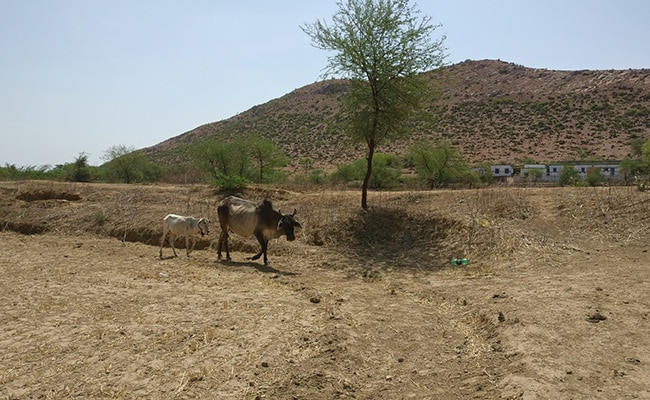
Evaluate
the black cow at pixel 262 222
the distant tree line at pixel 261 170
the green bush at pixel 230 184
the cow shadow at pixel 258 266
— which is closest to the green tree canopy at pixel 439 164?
the distant tree line at pixel 261 170

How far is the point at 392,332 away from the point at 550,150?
56.0 m

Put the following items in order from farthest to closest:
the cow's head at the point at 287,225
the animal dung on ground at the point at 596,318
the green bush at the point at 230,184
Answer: the green bush at the point at 230,184, the cow's head at the point at 287,225, the animal dung on ground at the point at 596,318

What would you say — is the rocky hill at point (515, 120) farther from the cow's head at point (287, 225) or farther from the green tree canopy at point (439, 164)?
the cow's head at point (287, 225)

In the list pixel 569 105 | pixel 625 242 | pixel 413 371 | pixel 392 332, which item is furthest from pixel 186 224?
pixel 569 105

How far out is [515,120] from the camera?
65375 mm

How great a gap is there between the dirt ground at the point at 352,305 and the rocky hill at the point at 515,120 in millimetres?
35073

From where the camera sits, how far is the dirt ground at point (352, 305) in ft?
20.3

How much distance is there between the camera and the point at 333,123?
1925 centimetres

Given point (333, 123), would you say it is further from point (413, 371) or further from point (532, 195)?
point (413, 371)

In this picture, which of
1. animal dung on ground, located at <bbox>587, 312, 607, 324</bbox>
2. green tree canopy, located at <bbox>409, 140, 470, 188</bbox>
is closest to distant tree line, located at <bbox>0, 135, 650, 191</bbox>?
green tree canopy, located at <bbox>409, 140, 470, 188</bbox>

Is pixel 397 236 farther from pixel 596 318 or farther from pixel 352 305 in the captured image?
pixel 596 318

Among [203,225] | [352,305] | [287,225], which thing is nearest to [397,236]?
[287,225]

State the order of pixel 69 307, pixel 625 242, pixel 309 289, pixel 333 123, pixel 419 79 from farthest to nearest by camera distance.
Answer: pixel 333 123
pixel 419 79
pixel 625 242
pixel 309 289
pixel 69 307

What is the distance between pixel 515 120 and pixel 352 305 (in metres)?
61.7
